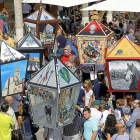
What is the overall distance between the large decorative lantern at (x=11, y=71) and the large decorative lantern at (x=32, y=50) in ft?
4.14

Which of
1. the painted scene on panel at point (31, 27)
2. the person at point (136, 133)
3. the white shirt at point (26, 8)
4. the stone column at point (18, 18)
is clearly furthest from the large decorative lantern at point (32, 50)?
the white shirt at point (26, 8)

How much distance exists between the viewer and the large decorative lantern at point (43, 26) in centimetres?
1250

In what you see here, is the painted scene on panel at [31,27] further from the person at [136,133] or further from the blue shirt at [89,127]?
the person at [136,133]

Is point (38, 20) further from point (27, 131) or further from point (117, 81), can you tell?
point (27, 131)

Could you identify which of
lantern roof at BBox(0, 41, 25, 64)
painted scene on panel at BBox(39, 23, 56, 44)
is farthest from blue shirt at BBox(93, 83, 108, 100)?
painted scene on panel at BBox(39, 23, 56, 44)

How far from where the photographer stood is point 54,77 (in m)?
6.46

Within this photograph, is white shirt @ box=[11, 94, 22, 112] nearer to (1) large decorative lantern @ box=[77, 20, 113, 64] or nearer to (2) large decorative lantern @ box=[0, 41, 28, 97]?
(2) large decorative lantern @ box=[0, 41, 28, 97]

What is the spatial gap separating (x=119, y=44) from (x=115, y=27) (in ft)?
32.3

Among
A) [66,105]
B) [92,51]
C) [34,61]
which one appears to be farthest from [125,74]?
[34,61]

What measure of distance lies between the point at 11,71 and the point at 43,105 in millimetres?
1772

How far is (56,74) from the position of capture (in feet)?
21.2

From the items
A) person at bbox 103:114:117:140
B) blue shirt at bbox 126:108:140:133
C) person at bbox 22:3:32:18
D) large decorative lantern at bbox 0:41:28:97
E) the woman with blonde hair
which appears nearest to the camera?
person at bbox 103:114:117:140

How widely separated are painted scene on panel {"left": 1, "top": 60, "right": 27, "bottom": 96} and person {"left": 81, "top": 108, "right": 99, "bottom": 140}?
2043 millimetres

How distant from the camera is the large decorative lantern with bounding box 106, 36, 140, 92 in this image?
8453 mm
